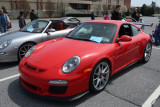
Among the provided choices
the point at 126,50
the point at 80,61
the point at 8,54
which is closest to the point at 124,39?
the point at 126,50

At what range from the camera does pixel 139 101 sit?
116 inches

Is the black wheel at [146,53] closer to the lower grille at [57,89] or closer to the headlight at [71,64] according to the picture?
the headlight at [71,64]

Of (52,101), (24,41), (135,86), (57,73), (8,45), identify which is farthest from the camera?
(24,41)

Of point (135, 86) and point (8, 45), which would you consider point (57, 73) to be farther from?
point (8, 45)

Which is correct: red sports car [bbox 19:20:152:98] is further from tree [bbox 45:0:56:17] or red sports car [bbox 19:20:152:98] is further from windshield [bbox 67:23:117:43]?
tree [bbox 45:0:56:17]

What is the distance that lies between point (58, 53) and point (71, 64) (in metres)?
0.49

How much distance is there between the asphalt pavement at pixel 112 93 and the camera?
2.84 meters

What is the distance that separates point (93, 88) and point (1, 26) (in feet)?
25.7

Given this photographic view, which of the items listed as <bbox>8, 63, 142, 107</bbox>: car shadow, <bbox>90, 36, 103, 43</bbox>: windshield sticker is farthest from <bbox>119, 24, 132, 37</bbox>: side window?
<bbox>8, 63, 142, 107</bbox>: car shadow

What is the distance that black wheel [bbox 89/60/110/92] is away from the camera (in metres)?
2.94

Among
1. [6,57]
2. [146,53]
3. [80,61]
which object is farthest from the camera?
[146,53]

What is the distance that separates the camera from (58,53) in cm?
317

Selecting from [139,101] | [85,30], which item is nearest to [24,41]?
[85,30]

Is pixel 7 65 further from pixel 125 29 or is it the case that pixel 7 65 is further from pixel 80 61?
pixel 125 29
